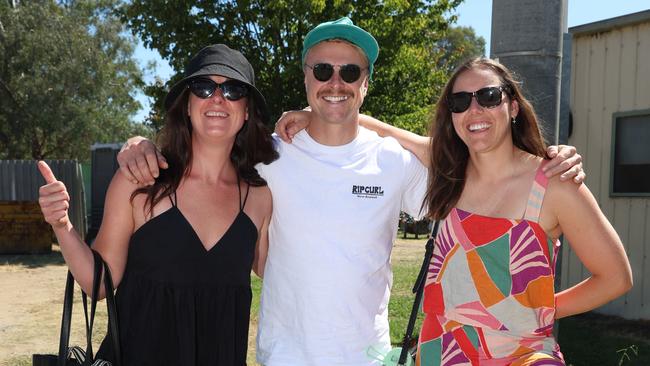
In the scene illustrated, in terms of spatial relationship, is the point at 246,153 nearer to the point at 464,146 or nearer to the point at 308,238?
the point at 308,238

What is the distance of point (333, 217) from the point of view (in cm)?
299

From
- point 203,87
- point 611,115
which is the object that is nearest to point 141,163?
point 203,87

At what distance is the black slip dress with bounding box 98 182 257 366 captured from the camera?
271 centimetres

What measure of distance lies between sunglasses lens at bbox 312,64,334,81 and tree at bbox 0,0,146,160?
26390mm

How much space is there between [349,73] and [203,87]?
0.73 metres

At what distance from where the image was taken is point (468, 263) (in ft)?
8.54

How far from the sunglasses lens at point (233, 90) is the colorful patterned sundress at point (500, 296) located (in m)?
1.21

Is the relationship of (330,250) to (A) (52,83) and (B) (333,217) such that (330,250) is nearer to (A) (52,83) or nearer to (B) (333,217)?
(B) (333,217)

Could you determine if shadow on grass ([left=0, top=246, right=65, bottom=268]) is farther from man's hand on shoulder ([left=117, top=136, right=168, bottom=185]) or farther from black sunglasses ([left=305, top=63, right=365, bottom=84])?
black sunglasses ([left=305, top=63, right=365, bottom=84])

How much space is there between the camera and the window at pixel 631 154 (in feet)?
26.7

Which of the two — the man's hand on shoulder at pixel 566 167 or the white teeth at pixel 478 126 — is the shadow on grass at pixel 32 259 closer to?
the white teeth at pixel 478 126

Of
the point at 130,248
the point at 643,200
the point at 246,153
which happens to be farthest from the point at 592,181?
the point at 130,248

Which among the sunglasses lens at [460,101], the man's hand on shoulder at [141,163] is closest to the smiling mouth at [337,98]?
the sunglasses lens at [460,101]

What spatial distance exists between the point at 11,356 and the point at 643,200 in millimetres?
7617
